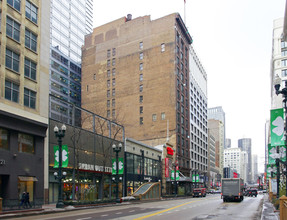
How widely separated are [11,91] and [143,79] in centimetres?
6321

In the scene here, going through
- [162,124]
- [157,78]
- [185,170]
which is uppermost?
[157,78]

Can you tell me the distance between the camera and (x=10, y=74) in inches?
1367

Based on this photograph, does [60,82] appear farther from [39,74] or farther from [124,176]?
[39,74]

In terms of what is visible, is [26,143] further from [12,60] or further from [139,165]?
[139,165]

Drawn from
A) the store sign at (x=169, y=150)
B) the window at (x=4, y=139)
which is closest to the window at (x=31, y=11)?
the window at (x=4, y=139)

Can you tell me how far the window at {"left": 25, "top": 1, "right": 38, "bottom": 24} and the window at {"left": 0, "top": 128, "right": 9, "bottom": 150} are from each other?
12968 millimetres

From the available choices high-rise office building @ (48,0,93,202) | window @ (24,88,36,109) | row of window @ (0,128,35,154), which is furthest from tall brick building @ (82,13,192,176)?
row of window @ (0,128,35,154)

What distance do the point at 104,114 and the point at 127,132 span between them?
8.96 m

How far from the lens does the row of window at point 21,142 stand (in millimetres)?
32688

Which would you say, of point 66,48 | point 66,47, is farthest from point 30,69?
point 66,47

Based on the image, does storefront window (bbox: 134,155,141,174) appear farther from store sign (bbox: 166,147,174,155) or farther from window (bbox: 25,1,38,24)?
window (bbox: 25,1,38,24)

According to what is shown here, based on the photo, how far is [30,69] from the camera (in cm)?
3809

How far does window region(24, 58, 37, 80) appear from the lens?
37.4 meters

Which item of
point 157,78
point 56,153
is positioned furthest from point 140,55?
point 56,153
